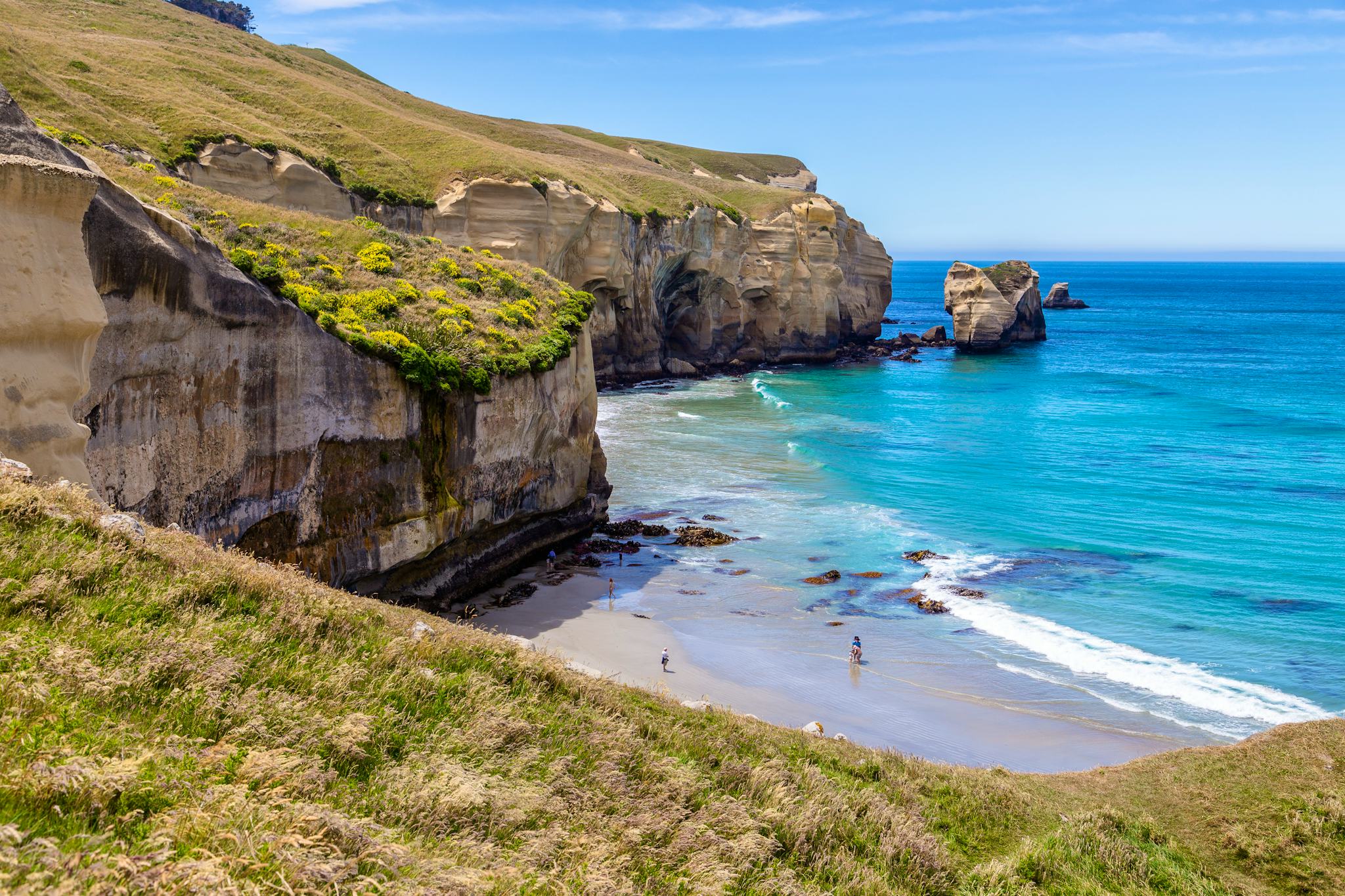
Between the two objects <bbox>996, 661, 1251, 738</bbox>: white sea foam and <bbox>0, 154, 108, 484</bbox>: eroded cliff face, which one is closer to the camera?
<bbox>0, 154, 108, 484</bbox>: eroded cliff face

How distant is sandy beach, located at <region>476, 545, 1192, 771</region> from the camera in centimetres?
2006

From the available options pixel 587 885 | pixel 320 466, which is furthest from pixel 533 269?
pixel 587 885

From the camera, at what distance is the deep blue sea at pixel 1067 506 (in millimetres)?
24181

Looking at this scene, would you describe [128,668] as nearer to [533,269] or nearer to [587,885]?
[587,885]

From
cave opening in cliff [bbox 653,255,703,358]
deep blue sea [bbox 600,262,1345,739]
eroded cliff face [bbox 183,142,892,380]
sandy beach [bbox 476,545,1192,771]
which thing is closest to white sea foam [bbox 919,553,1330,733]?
deep blue sea [bbox 600,262,1345,739]

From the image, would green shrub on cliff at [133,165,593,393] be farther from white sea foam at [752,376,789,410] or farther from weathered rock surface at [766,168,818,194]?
weathered rock surface at [766,168,818,194]

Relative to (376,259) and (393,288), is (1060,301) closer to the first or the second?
(376,259)

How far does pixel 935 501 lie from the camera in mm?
Answer: 39875

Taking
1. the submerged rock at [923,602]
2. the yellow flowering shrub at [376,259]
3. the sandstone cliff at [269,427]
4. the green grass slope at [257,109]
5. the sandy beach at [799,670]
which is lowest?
the sandy beach at [799,670]

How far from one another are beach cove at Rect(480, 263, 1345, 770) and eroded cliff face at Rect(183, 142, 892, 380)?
10350 millimetres

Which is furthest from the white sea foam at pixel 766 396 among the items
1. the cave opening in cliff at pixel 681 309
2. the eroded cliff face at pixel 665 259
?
the cave opening in cliff at pixel 681 309

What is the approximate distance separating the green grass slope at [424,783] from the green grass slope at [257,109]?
4124 cm

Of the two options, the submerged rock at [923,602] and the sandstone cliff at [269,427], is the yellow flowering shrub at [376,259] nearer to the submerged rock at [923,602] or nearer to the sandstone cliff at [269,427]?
the sandstone cliff at [269,427]

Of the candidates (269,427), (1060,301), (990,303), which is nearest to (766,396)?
(990,303)
